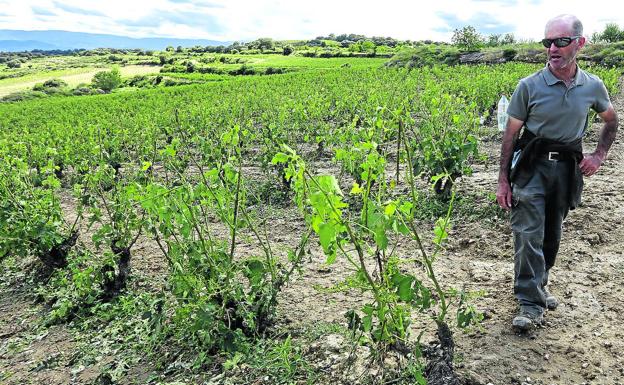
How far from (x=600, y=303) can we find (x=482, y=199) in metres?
2.68

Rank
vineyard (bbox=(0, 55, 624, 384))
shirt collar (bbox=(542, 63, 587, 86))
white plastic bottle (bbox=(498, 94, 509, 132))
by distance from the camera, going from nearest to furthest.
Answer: vineyard (bbox=(0, 55, 624, 384))
shirt collar (bbox=(542, 63, 587, 86))
white plastic bottle (bbox=(498, 94, 509, 132))

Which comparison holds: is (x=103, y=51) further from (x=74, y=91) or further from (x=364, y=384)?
(x=364, y=384)

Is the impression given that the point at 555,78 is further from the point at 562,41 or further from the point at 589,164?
the point at 589,164

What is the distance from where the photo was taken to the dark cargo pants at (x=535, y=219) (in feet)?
11.3

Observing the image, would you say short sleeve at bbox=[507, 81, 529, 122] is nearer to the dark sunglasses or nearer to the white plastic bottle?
the dark sunglasses

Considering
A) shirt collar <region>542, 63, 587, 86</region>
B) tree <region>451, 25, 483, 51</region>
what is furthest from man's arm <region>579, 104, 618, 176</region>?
tree <region>451, 25, 483, 51</region>

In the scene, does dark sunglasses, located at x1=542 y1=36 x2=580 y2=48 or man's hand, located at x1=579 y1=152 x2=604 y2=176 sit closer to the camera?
dark sunglasses, located at x1=542 y1=36 x2=580 y2=48

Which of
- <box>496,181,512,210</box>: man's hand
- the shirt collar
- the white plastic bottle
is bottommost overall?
<box>496,181,512,210</box>: man's hand

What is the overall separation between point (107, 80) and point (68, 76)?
16.4 m

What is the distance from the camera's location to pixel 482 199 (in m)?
6.37

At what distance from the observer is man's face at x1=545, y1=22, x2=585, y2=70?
10.6 ft

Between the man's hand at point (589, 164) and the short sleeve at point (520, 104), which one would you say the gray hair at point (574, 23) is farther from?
the man's hand at point (589, 164)

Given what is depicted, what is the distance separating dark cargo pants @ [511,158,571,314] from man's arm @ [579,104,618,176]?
6.2 inches

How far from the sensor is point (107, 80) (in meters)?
50.8
